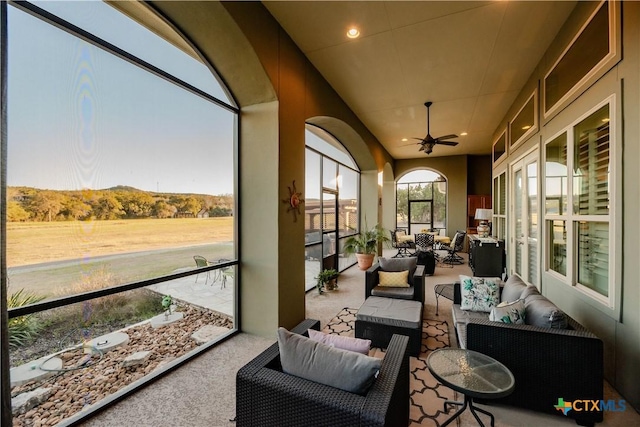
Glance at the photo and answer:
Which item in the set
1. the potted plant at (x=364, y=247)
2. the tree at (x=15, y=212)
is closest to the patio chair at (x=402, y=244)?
the potted plant at (x=364, y=247)

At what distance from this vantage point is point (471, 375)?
1.73 meters

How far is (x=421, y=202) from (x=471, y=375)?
9.49 m

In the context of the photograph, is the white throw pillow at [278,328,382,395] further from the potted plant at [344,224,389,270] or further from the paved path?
the potted plant at [344,224,389,270]

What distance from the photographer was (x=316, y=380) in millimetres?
1377

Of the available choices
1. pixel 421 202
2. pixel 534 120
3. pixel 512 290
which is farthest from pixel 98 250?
pixel 421 202

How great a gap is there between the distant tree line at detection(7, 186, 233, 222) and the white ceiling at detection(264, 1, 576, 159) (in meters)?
2.16

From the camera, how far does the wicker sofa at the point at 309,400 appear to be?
3.97 ft

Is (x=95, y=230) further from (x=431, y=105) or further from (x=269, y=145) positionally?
(x=431, y=105)

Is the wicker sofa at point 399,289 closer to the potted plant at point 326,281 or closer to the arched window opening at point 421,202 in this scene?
the potted plant at point 326,281

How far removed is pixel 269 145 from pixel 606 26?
10.5 feet

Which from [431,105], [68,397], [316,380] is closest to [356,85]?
[431,105]

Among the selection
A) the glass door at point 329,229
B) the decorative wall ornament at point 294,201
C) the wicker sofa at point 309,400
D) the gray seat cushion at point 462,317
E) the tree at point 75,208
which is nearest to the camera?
the wicker sofa at point 309,400

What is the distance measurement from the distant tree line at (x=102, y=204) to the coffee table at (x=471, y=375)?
2.53 metres

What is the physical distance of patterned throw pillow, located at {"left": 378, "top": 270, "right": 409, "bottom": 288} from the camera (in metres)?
3.81
